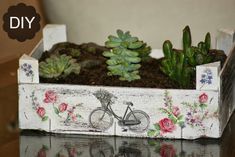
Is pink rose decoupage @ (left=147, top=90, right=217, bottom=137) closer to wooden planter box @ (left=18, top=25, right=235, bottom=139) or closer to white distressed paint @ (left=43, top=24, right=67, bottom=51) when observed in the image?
wooden planter box @ (left=18, top=25, right=235, bottom=139)

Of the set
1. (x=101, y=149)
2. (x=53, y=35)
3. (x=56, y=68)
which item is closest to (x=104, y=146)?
(x=101, y=149)

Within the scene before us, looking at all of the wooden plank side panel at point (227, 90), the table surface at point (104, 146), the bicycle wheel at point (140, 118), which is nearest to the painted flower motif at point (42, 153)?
the table surface at point (104, 146)

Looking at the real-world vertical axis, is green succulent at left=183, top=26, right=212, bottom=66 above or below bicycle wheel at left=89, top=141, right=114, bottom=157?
above

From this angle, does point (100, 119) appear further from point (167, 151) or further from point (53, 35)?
point (53, 35)

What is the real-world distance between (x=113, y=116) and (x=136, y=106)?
3cm

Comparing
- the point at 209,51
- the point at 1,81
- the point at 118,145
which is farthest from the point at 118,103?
the point at 1,81

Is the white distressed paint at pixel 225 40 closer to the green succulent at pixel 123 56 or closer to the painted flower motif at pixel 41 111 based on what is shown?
the green succulent at pixel 123 56

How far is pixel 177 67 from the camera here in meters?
0.77

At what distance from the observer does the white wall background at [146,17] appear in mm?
935

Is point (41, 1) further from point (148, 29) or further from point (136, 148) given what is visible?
point (136, 148)

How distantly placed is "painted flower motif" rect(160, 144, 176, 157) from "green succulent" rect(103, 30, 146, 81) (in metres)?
0.09

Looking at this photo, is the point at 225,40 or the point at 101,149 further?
the point at 225,40

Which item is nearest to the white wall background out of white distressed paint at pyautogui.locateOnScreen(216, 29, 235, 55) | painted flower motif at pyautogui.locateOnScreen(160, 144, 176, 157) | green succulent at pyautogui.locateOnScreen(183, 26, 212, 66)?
white distressed paint at pyautogui.locateOnScreen(216, 29, 235, 55)

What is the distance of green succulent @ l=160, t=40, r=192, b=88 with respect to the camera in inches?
30.1
